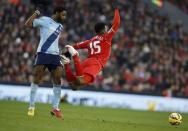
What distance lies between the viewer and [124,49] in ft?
111

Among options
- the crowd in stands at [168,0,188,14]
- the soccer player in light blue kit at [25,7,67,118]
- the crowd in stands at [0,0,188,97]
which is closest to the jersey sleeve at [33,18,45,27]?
the soccer player in light blue kit at [25,7,67,118]

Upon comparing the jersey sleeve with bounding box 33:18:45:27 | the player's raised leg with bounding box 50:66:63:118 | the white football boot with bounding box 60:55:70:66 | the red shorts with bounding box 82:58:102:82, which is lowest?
the player's raised leg with bounding box 50:66:63:118

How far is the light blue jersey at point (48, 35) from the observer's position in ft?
56.0

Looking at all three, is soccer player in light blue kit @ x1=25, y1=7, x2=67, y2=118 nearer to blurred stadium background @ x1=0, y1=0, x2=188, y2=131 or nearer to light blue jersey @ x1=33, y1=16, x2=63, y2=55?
light blue jersey @ x1=33, y1=16, x2=63, y2=55

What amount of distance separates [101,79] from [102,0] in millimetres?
7149

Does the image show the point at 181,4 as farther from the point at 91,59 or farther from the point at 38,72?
the point at 38,72

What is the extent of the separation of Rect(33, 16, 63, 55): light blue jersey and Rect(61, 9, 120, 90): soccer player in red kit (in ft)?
1.18

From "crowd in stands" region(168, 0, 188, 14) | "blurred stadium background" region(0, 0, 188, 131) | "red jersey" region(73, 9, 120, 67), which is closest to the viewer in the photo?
"red jersey" region(73, 9, 120, 67)

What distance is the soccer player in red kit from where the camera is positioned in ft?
56.4

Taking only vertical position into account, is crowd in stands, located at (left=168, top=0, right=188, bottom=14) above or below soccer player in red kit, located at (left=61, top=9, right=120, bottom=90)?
above

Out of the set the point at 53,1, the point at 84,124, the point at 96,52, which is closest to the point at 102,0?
the point at 53,1

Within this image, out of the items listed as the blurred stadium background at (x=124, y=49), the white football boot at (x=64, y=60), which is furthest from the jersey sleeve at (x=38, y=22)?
the blurred stadium background at (x=124, y=49)

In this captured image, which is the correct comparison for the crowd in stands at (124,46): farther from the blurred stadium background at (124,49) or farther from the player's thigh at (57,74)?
the player's thigh at (57,74)

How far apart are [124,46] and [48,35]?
17.5 metres
